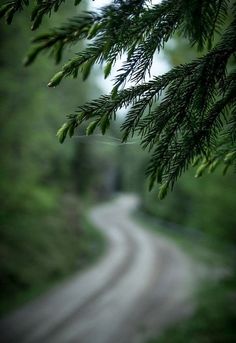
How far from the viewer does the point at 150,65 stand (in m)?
1.61

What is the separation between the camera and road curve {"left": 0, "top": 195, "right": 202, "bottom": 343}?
30.0ft

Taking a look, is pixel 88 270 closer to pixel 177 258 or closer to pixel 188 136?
pixel 177 258

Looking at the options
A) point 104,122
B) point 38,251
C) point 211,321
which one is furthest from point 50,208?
point 104,122

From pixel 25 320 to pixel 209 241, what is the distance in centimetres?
563

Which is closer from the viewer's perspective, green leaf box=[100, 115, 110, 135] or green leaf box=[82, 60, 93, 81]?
green leaf box=[82, 60, 93, 81]

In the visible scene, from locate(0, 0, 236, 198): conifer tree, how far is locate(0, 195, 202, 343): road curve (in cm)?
826

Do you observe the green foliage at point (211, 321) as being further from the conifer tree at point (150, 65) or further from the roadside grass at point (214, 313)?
the conifer tree at point (150, 65)

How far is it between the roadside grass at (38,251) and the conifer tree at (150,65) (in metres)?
10.1

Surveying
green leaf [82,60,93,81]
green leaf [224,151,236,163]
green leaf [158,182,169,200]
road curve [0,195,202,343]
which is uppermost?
green leaf [82,60,93,81]

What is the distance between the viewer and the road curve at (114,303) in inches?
360

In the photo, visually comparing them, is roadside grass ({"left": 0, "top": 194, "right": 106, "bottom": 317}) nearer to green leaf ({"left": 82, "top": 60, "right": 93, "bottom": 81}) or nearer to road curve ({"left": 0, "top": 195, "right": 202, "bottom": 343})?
road curve ({"left": 0, "top": 195, "right": 202, "bottom": 343})

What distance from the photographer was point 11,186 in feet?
37.6

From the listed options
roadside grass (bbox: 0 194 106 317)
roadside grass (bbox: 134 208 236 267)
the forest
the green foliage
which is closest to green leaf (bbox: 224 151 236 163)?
the forest

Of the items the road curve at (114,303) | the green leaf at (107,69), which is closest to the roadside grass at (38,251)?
the road curve at (114,303)
